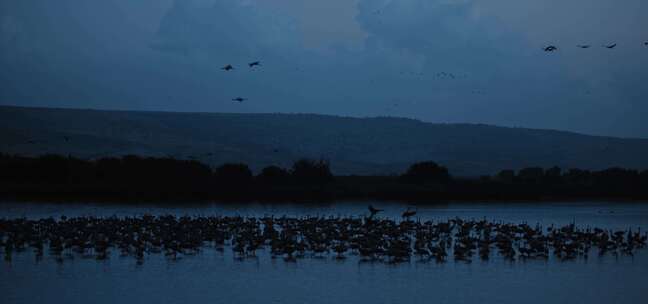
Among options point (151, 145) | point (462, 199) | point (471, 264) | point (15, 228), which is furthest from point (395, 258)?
point (151, 145)

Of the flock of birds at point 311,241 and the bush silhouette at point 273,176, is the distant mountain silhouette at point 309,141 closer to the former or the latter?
the bush silhouette at point 273,176

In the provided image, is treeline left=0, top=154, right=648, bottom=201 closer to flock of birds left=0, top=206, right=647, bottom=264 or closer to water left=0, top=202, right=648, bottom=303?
flock of birds left=0, top=206, right=647, bottom=264

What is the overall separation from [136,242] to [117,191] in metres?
33.1

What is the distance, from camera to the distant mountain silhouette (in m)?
108

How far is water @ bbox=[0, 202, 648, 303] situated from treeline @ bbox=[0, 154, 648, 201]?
33.5 meters

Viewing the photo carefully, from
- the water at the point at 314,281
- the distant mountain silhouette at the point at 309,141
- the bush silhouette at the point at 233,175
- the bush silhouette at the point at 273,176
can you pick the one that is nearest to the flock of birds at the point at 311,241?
the water at the point at 314,281

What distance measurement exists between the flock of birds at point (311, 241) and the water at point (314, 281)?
0.59 metres

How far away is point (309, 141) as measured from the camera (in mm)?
129500

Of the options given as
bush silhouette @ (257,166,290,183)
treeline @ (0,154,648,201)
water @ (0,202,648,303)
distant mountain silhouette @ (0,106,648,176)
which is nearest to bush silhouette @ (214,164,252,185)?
treeline @ (0,154,648,201)

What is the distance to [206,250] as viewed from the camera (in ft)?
91.7

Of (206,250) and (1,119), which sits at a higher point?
(1,119)

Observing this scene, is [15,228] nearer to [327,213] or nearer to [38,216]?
[38,216]

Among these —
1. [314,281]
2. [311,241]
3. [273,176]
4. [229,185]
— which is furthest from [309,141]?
[314,281]

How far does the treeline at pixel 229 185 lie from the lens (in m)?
60.6
